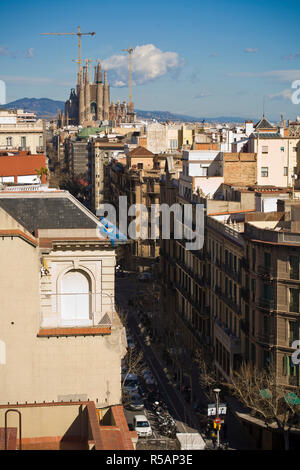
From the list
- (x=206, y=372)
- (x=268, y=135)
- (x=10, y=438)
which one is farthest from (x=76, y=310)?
(x=268, y=135)

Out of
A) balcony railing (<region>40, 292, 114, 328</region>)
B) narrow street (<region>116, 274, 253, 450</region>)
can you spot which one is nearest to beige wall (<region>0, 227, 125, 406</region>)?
balcony railing (<region>40, 292, 114, 328</region>)

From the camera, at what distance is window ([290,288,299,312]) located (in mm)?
51150

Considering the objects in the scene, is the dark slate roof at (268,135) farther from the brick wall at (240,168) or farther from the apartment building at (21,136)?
the apartment building at (21,136)

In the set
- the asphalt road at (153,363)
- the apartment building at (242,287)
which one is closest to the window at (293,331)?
the apartment building at (242,287)

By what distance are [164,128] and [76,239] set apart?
108 m

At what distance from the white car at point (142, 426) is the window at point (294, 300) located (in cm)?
1226

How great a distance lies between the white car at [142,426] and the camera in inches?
2165

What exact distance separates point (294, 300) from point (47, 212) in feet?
80.1

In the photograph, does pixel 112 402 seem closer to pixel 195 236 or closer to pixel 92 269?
pixel 92 269

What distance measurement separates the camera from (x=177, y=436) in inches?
1991

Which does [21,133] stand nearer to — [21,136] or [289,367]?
[21,136]

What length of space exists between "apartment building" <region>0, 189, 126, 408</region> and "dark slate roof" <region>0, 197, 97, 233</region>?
0.07 m
